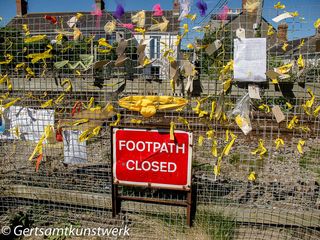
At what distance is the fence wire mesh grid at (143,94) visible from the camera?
2592 mm

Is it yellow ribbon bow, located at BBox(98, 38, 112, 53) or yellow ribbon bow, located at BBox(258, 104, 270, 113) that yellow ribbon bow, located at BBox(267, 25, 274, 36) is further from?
yellow ribbon bow, located at BBox(98, 38, 112, 53)

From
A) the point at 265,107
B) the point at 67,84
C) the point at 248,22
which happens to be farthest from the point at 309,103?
the point at 67,84

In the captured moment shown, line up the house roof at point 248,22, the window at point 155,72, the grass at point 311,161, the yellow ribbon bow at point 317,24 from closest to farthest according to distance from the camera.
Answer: the yellow ribbon bow at point 317,24 → the house roof at point 248,22 → the window at point 155,72 → the grass at point 311,161

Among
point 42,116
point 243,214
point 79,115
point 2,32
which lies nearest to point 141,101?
point 79,115

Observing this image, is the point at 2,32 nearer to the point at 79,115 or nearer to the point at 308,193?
the point at 79,115

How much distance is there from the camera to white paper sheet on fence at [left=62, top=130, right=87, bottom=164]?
9.95 ft

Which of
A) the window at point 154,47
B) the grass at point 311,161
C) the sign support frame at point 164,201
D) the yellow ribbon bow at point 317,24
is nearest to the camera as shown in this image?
the yellow ribbon bow at point 317,24

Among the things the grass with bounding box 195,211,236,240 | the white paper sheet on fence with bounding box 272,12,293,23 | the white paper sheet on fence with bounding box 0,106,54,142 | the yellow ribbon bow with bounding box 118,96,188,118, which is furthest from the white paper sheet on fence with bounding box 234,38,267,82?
the white paper sheet on fence with bounding box 0,106,54,142

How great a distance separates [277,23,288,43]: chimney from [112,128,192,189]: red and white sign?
111 cm

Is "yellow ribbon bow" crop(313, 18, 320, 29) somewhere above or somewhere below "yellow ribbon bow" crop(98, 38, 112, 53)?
above

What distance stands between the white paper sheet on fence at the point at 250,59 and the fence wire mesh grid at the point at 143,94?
0.18 feet

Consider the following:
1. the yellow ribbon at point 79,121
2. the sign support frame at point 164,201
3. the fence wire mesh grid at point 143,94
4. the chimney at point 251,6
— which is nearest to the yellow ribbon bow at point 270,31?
the fence wire mesh grid at point 143,94

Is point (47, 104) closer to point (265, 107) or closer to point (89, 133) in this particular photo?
point (89, 133)

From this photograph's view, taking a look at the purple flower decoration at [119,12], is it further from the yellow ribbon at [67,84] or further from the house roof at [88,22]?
the yellow ribbon at [67,84]
